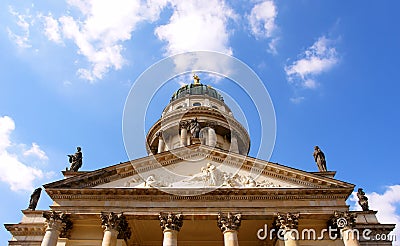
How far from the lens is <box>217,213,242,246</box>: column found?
61.9 feet

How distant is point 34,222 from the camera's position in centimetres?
2358

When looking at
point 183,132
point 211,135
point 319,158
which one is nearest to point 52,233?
point 319,158

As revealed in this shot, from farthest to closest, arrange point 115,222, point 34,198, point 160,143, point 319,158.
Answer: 1. point 160,143
2. point 34,198
3. point 319,158
4. point 115,222

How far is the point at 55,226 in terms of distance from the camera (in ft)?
64.2

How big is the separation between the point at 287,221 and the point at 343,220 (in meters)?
2.99

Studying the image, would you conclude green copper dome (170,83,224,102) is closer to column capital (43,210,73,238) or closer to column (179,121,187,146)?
column (179,121,187,146)

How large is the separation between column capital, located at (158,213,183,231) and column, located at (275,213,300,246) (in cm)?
529

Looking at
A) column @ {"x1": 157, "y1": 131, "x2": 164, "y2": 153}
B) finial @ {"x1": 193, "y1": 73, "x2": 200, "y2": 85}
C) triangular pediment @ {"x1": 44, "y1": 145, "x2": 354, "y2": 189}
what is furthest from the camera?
finial @ {"x1": 193, "y1": 73, "x2": 200, "y2": 85}

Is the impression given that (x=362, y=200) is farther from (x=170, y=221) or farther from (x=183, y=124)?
(x=183, y=124)

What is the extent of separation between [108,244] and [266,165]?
10025 millimetres

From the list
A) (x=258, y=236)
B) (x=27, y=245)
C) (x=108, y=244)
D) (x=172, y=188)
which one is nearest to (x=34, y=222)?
(x=27, y=245)

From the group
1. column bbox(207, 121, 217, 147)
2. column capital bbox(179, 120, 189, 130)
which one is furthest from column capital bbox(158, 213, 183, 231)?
column capital bbox(179, 120, 189, 130)

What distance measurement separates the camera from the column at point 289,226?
62.4 feet

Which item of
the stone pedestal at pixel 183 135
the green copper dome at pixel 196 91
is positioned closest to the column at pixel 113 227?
the stone pedestal at pixel 183 135
